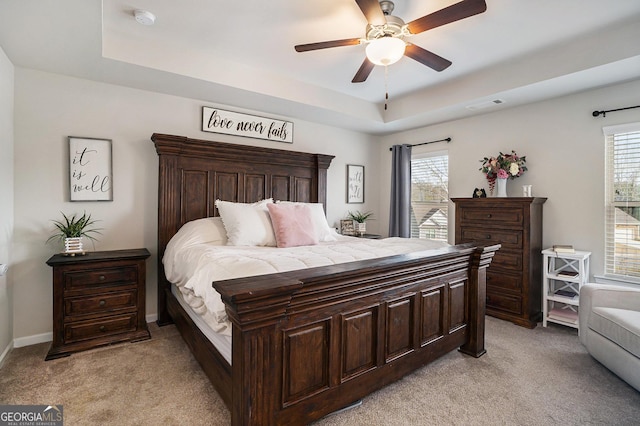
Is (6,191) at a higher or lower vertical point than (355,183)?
lower

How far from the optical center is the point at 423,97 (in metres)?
3.95

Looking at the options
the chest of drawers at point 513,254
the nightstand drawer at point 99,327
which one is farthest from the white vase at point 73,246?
the chest of drawers at point 513,254

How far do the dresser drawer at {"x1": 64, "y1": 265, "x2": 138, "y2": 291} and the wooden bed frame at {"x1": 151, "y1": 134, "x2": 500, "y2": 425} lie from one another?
409 mm

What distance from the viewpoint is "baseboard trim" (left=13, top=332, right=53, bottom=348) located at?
2.67 metres

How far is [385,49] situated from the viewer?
213cm

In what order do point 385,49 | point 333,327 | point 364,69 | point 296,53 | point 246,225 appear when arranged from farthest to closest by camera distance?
point 296,53 → point 246,225 → point 364,69 → point 385,49 → point 333,327

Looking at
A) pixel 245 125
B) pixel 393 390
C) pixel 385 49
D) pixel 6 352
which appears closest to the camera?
pixel 393 390

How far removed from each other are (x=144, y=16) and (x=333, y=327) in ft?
8.59

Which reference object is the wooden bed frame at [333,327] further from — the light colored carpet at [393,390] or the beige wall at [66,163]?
the beige wall at [66,163]

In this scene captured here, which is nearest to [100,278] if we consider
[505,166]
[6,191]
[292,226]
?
[6,191]

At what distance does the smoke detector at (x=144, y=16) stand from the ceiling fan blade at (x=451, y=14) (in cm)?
193

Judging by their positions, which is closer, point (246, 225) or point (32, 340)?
point (32, 340)

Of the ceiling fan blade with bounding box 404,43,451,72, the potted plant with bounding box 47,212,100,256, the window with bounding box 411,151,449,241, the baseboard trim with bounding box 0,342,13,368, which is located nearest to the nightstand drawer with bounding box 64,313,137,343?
the baseboard trim with bounding box 0,342,13,368

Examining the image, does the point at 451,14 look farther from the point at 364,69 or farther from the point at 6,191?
the point at 6,191
